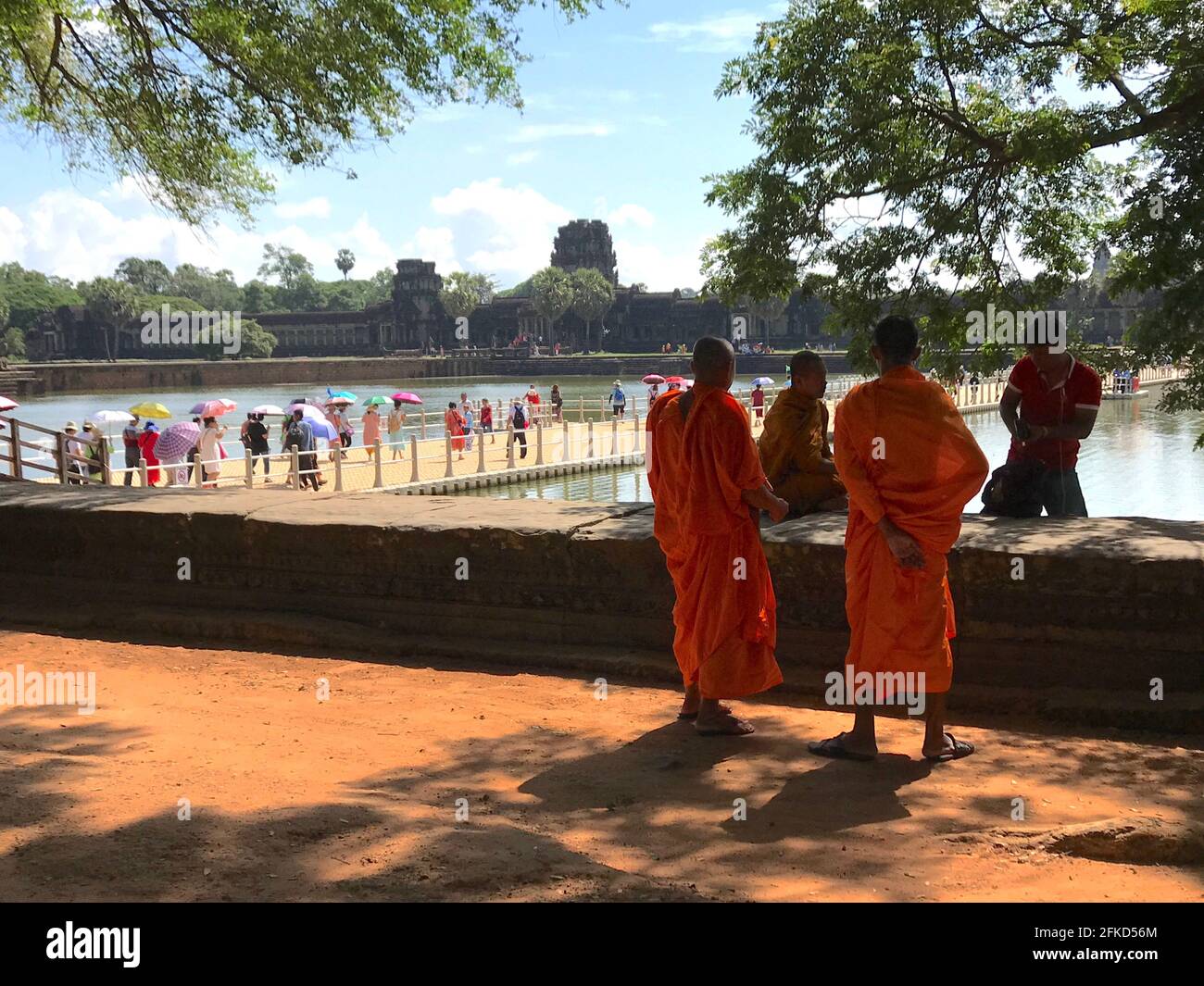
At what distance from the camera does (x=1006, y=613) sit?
11.4 ft

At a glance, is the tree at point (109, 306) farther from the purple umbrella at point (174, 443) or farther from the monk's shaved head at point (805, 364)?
the monk's shaved head at point (805, 364)

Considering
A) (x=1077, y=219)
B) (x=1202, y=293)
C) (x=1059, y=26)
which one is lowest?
(x=1202, y=293)

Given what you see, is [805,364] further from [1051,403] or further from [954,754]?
[954,754]

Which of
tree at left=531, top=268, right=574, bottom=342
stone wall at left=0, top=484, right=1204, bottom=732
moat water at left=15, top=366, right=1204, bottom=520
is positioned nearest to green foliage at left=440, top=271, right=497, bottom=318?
tree at left=531, top=268, right=574, bottom=342

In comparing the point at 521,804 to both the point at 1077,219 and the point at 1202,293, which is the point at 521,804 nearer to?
the point at 1202,293

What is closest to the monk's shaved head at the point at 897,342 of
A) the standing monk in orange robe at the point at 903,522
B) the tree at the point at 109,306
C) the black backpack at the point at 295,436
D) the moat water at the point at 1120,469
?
the standing monk in orange robe at the point at 903,522

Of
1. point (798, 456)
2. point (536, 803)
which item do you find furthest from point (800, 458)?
point (536, 803)

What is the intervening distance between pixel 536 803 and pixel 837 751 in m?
0.84

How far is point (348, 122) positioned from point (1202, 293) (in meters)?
5.92

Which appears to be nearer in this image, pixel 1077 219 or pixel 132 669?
pixel 132 669

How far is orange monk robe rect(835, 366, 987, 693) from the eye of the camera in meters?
3.03

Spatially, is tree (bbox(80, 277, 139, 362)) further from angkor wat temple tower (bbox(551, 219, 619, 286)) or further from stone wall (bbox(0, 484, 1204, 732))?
stone wall (bbox(0, 484, 1204, 732))

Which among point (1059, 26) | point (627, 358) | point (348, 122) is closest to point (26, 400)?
point (627, 358)

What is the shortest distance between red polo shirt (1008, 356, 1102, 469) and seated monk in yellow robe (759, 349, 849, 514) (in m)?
0.64
